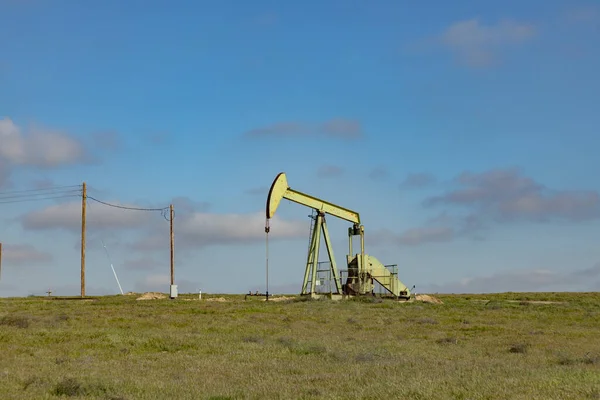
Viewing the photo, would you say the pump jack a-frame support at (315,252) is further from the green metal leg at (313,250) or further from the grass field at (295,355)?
the grass field at (295,355)

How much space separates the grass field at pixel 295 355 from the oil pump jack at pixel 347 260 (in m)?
9.48

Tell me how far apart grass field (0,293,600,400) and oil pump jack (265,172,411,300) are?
31.1 ft

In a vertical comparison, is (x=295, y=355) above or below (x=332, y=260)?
below

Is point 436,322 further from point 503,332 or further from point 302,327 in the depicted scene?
point 302,327

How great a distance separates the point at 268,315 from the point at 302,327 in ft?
15.9

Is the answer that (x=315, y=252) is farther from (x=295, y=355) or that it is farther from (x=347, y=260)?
(x=295, y=355)

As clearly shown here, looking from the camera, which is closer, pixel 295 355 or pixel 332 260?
pixel 295 355

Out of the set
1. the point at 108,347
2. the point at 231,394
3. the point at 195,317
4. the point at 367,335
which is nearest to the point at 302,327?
the point at 367,335

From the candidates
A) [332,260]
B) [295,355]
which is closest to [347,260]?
[332,260]

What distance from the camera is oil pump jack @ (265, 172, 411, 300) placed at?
3922 cm

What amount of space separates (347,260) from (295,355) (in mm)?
26123

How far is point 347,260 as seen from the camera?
4225 centimetres

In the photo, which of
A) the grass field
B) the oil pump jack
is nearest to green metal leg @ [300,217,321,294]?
the oil pump jack

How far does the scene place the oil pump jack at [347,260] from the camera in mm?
39219
